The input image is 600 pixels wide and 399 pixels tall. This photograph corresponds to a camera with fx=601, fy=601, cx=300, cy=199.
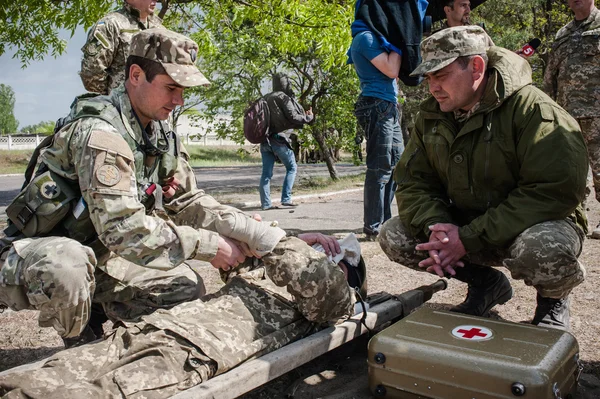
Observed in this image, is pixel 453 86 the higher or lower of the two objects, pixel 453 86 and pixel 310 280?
the higher

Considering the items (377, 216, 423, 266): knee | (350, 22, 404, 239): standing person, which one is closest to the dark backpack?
(350, 22, 404, 239): standing person

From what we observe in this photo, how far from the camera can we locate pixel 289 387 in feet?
9.34

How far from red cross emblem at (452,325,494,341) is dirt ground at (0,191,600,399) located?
20.9 inches

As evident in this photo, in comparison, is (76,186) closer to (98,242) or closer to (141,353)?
(98,242)

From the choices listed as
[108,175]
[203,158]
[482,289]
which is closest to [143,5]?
[108,175]

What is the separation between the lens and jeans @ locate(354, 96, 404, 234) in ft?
17.5

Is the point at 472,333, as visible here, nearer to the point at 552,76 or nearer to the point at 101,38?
the point at 101,38

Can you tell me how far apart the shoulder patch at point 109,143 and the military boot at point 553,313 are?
7.68ft

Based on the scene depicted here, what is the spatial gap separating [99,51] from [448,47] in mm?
3009

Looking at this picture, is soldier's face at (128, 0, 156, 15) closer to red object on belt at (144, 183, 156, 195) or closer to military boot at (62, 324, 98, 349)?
red object on belt at (144, 183, 156, 195)

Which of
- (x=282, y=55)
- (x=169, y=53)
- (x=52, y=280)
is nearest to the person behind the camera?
(x=52, y=280)

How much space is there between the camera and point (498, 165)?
10.9 feet

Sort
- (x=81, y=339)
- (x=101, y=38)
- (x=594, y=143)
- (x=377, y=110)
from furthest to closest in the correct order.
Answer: (x=594, y=143), (x=377, y=110), (x=101, y=38), (x=81, y=339)

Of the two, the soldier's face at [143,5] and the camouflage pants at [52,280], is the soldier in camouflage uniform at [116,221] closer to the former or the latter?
the camouflage pants at [52,280]
